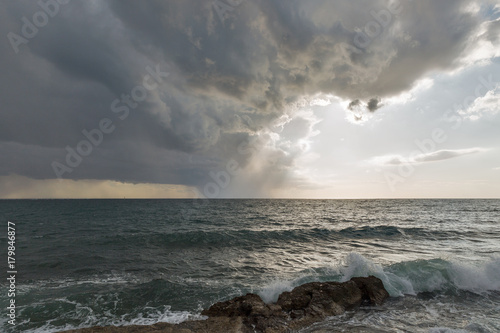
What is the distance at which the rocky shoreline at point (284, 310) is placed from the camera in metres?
6.72

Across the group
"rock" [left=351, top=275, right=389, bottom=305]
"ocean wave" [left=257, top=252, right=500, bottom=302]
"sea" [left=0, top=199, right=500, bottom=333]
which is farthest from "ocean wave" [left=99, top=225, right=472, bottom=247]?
"rock" [left=351, top=275, right=389, bottom=305]

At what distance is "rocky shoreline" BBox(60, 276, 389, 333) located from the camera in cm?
672

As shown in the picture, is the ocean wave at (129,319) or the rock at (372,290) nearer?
the ocean wave at (129,319)

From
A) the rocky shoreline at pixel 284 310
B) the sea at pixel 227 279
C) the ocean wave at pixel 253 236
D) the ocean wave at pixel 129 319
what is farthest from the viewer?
the ocean wave at pixel 253 236

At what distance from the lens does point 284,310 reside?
8.10m

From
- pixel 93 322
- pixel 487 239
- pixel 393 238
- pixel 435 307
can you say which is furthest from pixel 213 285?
pixel 487 239

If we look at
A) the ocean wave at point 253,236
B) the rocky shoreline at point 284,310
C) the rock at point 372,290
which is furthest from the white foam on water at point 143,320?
the ocean wave at point 253,236

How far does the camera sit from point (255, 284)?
1181 cm

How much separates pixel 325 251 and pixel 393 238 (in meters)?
11.5

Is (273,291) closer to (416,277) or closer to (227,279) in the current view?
(227,279)

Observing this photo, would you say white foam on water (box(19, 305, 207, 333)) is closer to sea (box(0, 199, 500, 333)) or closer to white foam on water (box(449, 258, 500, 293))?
sea (box(0, 199, 500, 333))

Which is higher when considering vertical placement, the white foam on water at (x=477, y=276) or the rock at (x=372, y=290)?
the rock at (x=372, y=290)

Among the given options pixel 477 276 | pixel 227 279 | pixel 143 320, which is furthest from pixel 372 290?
pixel 143 320

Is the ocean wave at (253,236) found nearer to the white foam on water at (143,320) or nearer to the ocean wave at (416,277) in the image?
the ocean wave at (416,277)
